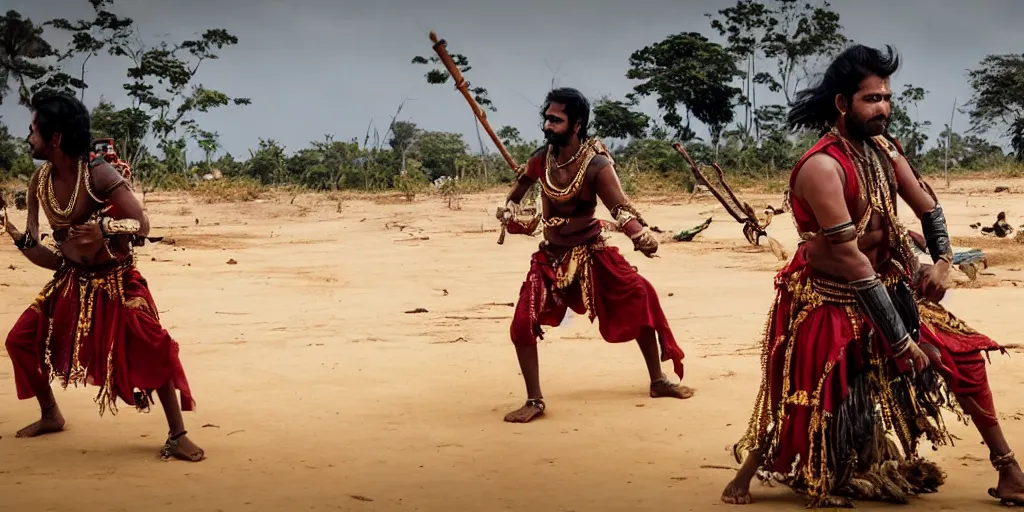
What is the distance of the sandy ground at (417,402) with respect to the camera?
5.08m

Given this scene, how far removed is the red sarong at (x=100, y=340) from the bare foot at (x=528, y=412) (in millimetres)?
1685

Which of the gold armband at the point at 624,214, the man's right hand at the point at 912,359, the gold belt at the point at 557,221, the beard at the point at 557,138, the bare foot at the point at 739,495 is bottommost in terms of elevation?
the bare foot at the point at 739,495

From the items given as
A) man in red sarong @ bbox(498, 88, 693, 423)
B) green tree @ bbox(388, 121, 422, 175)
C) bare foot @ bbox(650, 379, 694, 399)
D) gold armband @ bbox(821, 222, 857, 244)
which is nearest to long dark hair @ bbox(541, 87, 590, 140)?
man in red sarong @ bbox(498, 88, 693, 423)

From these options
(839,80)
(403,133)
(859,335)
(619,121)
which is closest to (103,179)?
(839,80)

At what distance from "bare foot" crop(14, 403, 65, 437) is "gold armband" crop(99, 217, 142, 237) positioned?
4.00 ft

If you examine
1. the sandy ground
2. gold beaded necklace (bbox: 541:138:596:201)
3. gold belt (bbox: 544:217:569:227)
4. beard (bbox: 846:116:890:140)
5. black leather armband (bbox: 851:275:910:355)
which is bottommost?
the sandy ground

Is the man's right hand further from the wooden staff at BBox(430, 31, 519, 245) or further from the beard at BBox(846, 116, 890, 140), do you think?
the wooden staff at BBox(430, 31, 519, 245)

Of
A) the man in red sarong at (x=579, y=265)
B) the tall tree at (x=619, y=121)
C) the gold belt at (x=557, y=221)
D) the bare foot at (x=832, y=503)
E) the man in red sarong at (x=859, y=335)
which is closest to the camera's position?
the man in red sarong at (x=859, y=335)

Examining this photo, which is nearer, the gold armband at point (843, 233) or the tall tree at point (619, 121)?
the gold armband at point (843, 233)

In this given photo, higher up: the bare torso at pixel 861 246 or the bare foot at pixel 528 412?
the bare torso at pixel 861 246

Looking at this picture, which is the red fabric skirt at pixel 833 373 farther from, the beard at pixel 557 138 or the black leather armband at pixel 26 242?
the black leather armband at pixel 26 242

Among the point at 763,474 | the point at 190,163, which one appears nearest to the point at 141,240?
the point at 763,474

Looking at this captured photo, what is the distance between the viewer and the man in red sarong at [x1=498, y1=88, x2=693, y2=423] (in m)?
6.83

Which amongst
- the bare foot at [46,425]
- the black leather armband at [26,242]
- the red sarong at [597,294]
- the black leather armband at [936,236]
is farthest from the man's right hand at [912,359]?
the bare foot at [46,425]
